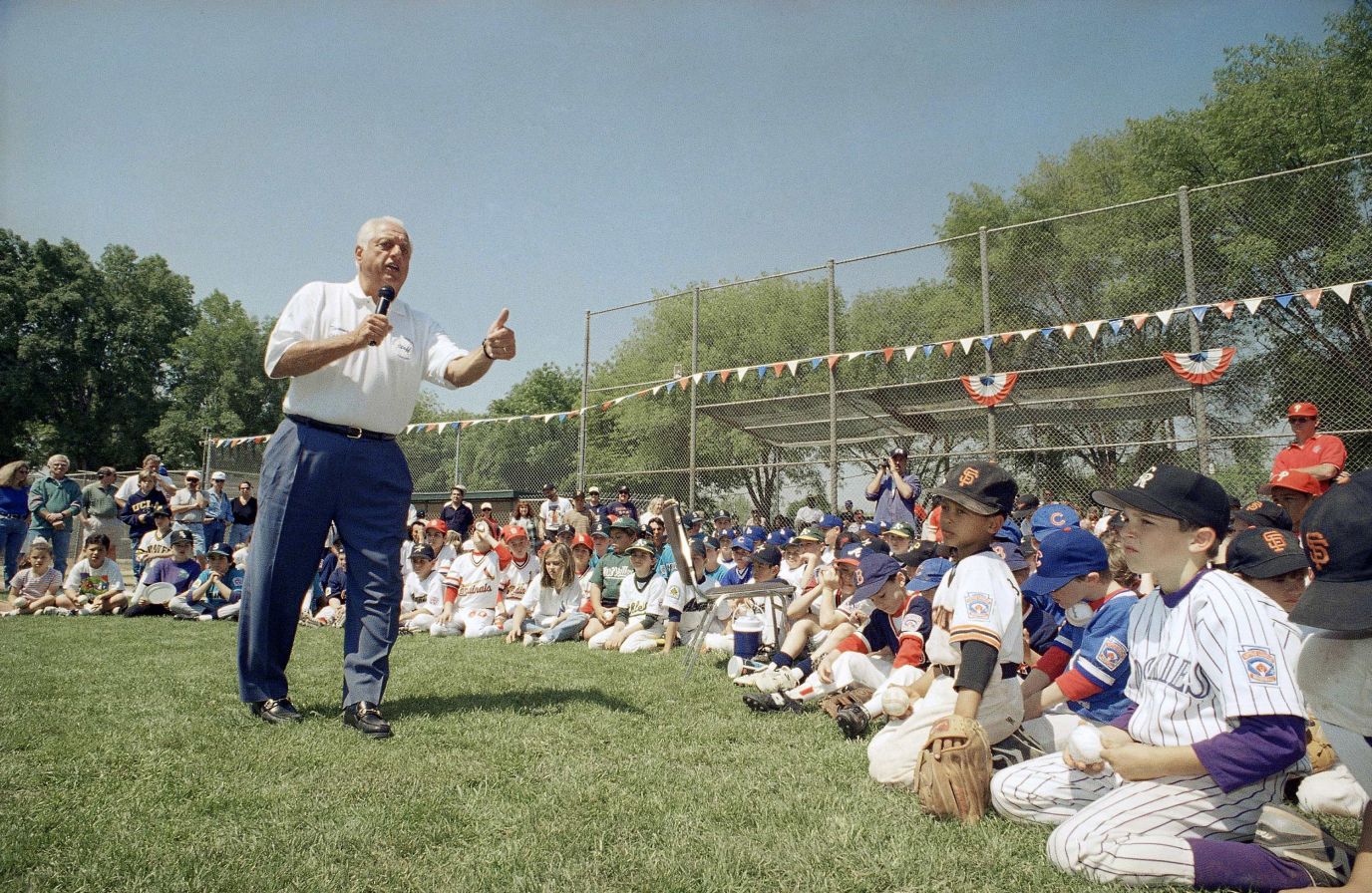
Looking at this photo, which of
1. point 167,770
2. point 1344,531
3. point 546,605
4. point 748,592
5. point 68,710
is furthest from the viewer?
point 546,605

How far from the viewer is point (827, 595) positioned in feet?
21.5

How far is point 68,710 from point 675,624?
5.35 metres

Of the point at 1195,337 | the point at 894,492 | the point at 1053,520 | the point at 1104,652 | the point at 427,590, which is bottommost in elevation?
the point at 427,590

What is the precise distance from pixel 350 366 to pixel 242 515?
11855mm

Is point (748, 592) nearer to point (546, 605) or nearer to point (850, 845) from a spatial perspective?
point (850, 845)

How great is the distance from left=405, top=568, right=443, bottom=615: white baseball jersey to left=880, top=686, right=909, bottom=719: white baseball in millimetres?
8329

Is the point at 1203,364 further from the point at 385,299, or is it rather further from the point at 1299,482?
the point at 385,299

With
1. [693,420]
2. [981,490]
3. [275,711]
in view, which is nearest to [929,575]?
[981,490]

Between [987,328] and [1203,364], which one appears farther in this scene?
[987,328]

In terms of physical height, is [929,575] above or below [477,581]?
above

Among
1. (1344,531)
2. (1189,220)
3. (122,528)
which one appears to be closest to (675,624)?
(1344,531)

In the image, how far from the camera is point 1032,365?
11.7m

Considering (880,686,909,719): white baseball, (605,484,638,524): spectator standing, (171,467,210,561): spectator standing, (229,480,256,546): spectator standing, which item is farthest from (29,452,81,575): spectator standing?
(880,686,909,719): white baseball

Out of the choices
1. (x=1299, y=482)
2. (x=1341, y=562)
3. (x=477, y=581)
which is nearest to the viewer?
(x=1341, y=562)
